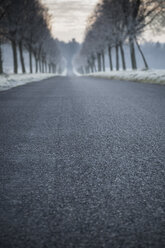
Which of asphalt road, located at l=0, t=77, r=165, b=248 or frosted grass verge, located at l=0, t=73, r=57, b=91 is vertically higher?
frosted grass verge, located at l=0, t=73, r=57, b=91

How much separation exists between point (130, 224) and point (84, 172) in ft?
2.35

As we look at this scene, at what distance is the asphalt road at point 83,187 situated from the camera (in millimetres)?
1076

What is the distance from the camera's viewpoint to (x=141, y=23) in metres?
20.2

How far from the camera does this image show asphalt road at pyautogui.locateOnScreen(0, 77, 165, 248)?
1076mm

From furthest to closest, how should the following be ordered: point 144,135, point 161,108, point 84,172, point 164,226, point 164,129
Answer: point 161,108 < point 164,129 < point 144,135 < point 84,172 < point 164,226

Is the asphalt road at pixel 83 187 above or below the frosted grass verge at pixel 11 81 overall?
below

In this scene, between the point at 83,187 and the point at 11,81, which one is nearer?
the point at 83,187

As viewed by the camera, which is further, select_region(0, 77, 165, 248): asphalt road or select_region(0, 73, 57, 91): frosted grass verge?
select_region(0, 73, 57, 91): frosted grass verge

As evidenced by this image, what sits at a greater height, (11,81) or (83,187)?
(11,81)

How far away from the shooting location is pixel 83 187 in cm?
156

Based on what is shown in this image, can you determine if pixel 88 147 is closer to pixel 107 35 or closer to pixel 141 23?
pixel 141 23

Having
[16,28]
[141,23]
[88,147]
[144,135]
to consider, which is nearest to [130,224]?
[88,147]

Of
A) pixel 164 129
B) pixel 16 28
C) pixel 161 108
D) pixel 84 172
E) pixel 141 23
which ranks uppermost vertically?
pixel 16 28

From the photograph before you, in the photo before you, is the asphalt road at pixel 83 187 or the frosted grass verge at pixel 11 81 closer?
the asphalt road at pixel 83 187
